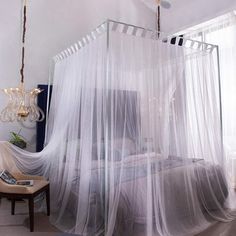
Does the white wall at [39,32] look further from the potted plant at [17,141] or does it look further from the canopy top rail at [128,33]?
the canopy top rail at [128,33]

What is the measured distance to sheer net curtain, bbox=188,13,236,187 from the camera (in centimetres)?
412

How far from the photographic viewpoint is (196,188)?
9.55 feet

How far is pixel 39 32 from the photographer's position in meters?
4.18

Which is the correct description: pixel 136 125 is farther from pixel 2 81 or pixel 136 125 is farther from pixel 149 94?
pixel 2 81

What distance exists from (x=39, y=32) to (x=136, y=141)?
282 cm

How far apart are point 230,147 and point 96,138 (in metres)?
2.66

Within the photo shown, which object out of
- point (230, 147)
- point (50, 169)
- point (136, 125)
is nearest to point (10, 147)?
point (50, 169)

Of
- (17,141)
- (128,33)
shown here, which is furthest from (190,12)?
(17,141)

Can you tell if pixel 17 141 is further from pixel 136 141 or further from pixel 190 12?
pixel 190 12

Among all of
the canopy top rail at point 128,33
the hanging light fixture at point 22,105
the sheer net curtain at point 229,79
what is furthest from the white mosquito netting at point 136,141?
the sheer net curtain at point 229,79

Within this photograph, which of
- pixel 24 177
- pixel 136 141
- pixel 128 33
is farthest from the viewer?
pixel 24 177

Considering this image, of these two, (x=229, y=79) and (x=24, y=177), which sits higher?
(x=229, y=79)

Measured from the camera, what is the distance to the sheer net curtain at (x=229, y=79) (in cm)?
412

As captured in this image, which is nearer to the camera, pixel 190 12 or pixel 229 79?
pixel 229 79
